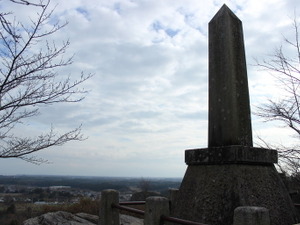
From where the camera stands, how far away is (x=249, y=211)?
7.37 feet

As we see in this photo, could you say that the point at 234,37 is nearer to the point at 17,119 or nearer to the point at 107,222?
the point at 107,222

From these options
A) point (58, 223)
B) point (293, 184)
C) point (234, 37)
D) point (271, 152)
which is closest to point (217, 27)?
point (234, 37)

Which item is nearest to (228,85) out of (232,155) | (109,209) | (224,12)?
(232,155)

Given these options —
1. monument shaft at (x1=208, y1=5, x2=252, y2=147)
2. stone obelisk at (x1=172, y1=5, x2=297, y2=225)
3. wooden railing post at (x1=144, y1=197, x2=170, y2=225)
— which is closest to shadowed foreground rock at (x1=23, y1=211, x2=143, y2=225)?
stone obelisk at (x1=172, y1=5, x2=297, y2=225)

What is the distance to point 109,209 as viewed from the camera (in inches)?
176

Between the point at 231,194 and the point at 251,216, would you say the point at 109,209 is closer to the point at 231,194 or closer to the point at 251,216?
the point at 231,194

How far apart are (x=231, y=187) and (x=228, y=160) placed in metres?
0.29

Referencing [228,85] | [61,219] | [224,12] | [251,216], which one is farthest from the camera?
[61,219]

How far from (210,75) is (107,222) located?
8.35 ft

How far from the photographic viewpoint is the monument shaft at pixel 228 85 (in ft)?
11.2

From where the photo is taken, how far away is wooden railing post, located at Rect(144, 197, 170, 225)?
9.93ft

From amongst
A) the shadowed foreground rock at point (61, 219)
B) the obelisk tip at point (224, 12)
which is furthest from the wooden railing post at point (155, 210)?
the shadowed foreground rock at point (61, 219)

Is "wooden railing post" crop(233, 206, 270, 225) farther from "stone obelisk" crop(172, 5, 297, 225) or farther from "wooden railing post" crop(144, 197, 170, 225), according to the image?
"wooden railing post" crop(144, 197, 170, 225)

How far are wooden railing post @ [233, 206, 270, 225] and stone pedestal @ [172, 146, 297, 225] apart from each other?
2.08 feet
